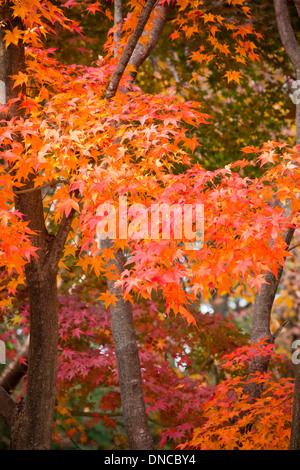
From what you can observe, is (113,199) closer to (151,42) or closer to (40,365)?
(40,365)

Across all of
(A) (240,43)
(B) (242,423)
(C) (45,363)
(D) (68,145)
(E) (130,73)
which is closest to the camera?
(D) (68,145)

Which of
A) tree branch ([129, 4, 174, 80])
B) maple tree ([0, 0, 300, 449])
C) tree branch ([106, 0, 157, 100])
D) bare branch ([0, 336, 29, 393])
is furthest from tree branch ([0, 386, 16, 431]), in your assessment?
tree branch ([129, 4, 174, 80])

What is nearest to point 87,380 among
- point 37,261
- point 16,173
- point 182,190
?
point 37,261

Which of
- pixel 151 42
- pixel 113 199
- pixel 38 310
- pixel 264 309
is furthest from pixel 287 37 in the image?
pixel 38 310

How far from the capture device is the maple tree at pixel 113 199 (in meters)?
3.20

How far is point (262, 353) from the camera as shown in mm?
4262

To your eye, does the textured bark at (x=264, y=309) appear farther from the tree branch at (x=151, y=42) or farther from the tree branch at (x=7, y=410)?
the tree branch at (x=151, y=42)

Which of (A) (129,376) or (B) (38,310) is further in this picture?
(A) (129,376)

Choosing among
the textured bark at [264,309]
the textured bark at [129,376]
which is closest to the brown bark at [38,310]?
the textured bark at [129,376]

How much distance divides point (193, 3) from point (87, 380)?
427cm

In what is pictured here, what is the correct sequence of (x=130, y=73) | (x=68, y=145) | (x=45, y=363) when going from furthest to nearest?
(x=130, y=73) → (x=45, y=363) → (x=68, y=145)

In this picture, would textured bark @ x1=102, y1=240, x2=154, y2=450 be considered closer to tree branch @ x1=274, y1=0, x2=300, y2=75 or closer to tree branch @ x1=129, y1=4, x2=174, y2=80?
tree branch @ x1=129, y1=4, x2=174, y2=80

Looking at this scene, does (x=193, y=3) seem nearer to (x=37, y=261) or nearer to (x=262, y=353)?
(x=37, y=261)

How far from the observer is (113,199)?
3.34 metres
